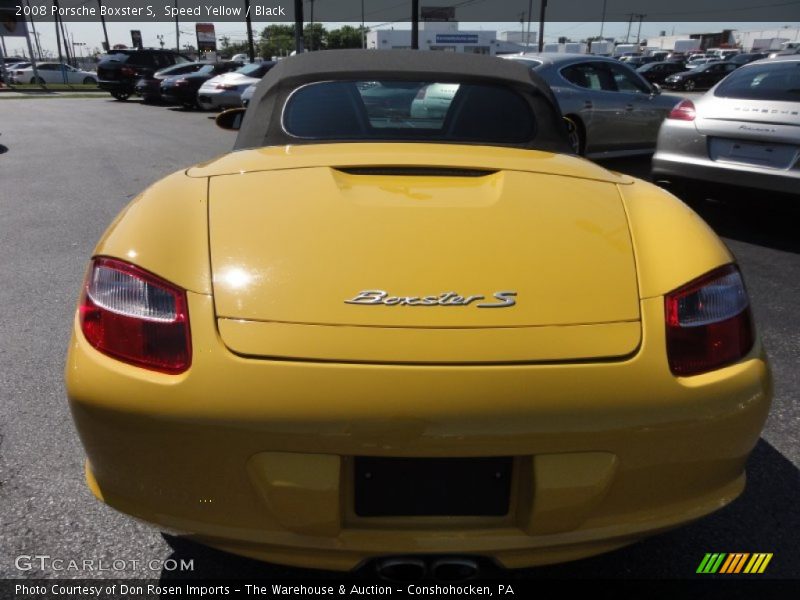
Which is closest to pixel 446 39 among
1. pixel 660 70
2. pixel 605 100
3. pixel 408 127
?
pixel 660 70

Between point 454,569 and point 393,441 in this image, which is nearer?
point 393,441

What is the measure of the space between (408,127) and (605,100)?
635cm

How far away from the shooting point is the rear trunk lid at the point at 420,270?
1.38 metres

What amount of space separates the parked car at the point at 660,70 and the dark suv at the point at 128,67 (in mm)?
24751

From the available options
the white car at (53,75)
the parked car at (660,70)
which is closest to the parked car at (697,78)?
the parked car at (660,70)

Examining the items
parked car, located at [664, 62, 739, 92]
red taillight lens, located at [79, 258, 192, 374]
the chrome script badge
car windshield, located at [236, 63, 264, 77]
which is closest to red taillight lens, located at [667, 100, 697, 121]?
the chrome script badge

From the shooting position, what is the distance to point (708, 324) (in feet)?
4.98

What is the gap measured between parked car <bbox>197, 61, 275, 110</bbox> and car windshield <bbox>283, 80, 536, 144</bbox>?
14.8 metres

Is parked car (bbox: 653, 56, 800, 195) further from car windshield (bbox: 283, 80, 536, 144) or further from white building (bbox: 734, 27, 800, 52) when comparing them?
white building (bbox: 734, 27, 800, 52)

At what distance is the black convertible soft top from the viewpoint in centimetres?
257

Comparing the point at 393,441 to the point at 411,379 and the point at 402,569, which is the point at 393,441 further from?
the point at 402,569

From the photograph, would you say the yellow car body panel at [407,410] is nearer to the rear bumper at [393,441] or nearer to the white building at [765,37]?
the rear bumper at [393,441]

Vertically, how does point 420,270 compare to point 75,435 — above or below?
above

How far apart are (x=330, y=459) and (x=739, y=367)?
0.99 metres
